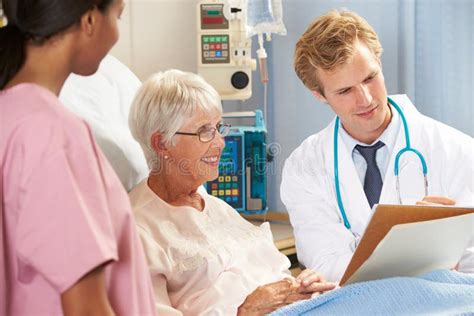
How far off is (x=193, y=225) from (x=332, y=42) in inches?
→ 26.5

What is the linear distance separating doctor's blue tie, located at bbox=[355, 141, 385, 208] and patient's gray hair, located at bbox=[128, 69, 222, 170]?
1.78 ft

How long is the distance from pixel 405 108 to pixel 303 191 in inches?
15.8

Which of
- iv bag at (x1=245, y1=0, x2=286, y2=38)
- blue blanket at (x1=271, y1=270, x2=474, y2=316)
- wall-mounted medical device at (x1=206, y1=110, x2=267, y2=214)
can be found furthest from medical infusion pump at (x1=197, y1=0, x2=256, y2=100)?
blue blanket at (x1=271, y1=270, x2=474, y2=316)

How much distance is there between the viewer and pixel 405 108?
2.29 m

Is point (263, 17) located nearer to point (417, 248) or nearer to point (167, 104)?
point (167, 104)

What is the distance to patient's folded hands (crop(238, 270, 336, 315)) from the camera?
6.10ft

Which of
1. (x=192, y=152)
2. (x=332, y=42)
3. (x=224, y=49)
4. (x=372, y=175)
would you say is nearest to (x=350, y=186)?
(x=372, y=175)

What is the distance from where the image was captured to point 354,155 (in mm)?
2297

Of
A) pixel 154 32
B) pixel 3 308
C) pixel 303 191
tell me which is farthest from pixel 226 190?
pixel 3 308

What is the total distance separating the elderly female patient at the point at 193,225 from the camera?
186 cm

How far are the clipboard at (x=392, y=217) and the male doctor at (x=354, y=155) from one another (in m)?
0.46

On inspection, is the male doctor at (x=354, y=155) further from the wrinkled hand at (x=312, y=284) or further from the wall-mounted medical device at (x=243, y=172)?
the wall-mounted medical device at (x=243, y=172)

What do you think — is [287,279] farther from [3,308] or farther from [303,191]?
[3,308]

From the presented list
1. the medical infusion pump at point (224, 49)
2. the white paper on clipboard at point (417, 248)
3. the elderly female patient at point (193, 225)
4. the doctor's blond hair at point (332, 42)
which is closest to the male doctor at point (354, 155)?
the doctor's blond hair at point (332, 42)
